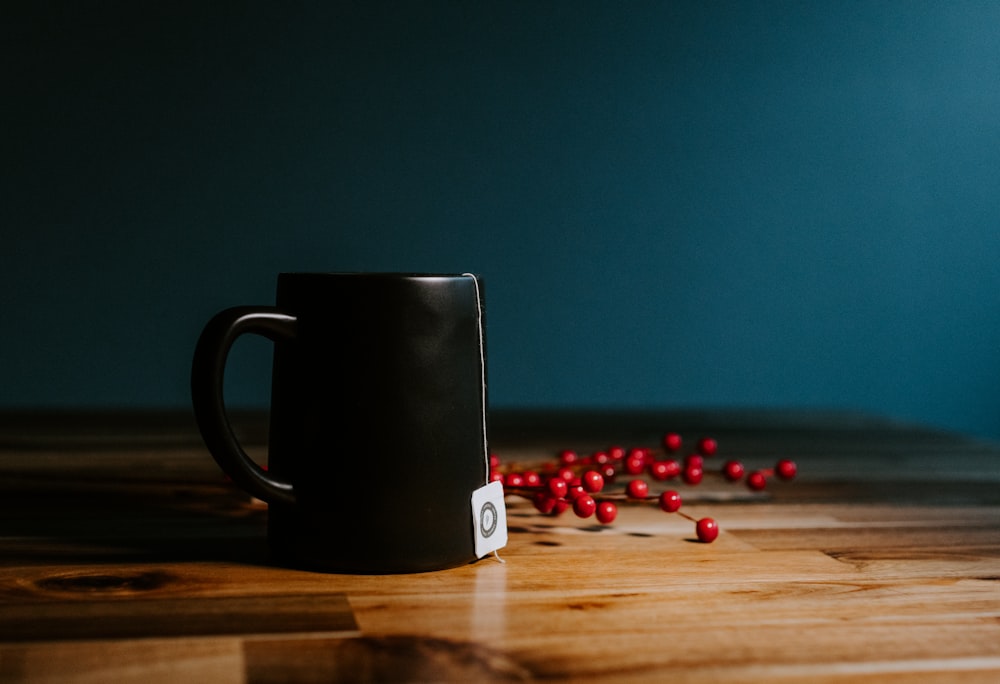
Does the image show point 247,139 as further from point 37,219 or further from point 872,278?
point 872,278

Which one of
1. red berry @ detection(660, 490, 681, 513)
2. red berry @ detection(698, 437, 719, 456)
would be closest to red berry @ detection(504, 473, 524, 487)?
red berry @ detection(660, 490, 681, 513)

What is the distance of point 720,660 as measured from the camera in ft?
1.69

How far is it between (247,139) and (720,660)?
6.74ft

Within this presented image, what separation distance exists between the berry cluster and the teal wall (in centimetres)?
129

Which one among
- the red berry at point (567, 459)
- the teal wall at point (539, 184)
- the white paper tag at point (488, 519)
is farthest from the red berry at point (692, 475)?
the teal wall at point (539, 184)

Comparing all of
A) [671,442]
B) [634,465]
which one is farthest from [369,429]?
[671,442]

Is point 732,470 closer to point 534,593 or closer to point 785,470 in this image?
point 785,470

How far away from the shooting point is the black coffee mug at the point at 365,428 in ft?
2.16

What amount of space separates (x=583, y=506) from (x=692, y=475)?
232 millimetres

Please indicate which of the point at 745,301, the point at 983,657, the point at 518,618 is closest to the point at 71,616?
the point at 518,618

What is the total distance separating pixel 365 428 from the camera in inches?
25.9

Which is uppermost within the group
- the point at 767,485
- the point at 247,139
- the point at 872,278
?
the point at 247,139

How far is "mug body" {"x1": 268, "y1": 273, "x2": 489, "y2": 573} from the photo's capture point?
658 mm

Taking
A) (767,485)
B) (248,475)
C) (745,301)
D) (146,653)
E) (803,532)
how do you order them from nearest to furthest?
(146,653), (248,475), (803,532), (767,485), (745,301)
